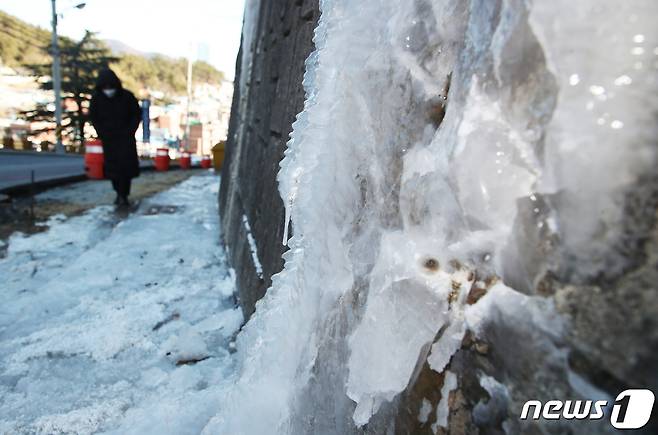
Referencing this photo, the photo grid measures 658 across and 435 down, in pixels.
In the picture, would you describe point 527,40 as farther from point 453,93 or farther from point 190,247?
point 190,247

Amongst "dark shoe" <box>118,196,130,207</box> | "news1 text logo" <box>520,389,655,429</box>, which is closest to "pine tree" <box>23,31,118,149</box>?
"dark shoe" <box>118,196,130,207</box>

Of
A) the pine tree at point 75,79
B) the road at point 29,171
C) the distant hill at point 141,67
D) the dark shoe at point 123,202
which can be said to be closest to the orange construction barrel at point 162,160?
the road at point 29,171

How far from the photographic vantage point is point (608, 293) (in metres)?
0.55

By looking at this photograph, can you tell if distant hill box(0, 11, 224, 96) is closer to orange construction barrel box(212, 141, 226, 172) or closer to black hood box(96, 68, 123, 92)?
orange construction barrel box(212, 141, 226, 172)

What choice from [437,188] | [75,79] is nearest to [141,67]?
[75,79]

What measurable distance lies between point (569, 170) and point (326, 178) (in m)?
0.84

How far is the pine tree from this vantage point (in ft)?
88.3

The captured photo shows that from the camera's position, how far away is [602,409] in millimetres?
569

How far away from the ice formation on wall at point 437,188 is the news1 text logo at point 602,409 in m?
0.03

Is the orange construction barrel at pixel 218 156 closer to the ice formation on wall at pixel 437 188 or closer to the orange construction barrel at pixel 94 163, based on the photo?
the orange construction barrel at pixel 94 163

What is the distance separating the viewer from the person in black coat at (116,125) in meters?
5.62

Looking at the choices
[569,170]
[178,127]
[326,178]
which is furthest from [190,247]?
[178,127]

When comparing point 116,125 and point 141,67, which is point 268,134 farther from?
point 141,67

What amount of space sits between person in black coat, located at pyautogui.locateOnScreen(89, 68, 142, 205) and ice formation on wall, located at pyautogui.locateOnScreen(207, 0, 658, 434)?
5.02 metres
